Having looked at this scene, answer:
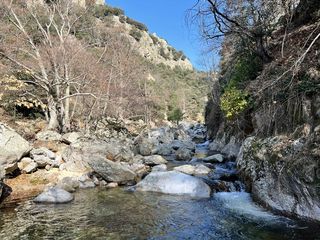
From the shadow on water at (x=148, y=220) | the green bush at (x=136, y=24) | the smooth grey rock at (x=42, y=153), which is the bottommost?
the shadow on water at (x=148, y=220)

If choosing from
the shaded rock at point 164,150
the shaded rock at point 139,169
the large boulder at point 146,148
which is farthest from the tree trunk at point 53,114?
the shaded rock at point 139,169

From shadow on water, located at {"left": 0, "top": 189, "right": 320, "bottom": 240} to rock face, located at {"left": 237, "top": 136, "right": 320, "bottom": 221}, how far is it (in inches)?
15.8

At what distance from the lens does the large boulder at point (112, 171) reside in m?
12.0

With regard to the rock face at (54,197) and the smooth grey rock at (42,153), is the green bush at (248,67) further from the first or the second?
the rock face at (54,197)

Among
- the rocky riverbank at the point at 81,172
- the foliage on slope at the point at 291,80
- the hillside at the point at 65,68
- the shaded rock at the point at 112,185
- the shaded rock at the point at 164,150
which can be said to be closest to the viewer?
the foliage on slope at the point at 291,80

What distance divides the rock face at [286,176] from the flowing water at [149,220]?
378mm

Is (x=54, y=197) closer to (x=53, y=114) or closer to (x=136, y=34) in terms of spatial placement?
(x=53, y=114)

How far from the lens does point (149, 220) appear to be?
26.2 feet

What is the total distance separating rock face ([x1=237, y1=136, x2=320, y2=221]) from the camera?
7.21 metres

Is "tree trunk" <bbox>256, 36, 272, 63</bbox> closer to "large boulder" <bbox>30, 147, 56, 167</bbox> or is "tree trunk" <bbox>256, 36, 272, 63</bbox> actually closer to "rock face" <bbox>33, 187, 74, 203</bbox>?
"rock face" <bbox>33, 187, 74, 203</bbox>

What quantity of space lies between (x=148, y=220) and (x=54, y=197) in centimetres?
329

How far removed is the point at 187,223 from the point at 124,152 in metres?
8.14

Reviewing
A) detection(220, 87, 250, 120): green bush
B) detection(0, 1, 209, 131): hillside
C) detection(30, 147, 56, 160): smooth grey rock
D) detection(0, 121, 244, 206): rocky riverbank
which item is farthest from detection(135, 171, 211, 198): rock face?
detection(0, 1, 209, 131): hillside

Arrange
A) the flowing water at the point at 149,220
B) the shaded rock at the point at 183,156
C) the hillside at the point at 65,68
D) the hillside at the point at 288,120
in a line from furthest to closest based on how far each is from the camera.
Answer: the hillside at the point at 65,68, the shaded rock at the point at 183,156, the hillside at the point at 288,120, the flowing water at the point at 149,220
